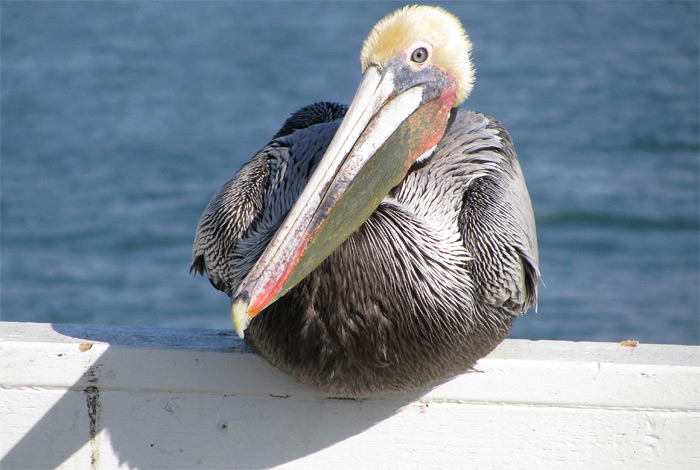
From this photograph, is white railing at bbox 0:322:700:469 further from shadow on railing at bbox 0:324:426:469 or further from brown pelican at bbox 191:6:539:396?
brown pelican at bbox 191:6:539:396

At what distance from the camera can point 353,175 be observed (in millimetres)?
2719

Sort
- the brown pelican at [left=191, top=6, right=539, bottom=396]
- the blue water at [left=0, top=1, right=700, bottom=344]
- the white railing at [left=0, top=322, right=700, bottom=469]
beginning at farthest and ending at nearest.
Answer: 1. the blue water at [left=0, top=1, right=700, bottom=344]
2. the white railing at [left=0, top=322, right=700, bottom=469]
3. the brown pelican at [left=191, top=6, right=539, bottom=396]

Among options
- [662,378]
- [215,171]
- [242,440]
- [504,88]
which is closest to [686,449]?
[662,378]

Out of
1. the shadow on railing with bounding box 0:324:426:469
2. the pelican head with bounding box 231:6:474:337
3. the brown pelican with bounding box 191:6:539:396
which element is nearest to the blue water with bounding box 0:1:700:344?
the shadow on railing with bounding box 0:324:426:469

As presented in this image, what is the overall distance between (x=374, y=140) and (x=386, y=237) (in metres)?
0.32

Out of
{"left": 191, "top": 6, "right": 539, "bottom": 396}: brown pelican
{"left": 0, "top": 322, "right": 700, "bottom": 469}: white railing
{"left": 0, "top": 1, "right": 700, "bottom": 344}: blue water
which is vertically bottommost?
{"left": 0, "top": 322, "right": 700, "bottom": 469}: white railing

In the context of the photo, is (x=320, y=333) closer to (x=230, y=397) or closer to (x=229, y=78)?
(x=230, y=397)

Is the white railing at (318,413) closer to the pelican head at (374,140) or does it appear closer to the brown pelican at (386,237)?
the brown pelican at (386,237)

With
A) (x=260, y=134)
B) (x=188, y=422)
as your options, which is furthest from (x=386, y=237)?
(x=260, y=134)

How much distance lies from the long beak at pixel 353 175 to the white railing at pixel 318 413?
0.67 metres

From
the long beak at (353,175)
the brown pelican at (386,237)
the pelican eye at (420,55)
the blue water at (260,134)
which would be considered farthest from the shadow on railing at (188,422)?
the blue water at (260,134)

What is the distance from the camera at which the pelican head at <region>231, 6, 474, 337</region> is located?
253cm

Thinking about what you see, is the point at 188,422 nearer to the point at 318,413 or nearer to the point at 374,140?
the point at 318,413

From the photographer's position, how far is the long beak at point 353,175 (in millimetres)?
2502
